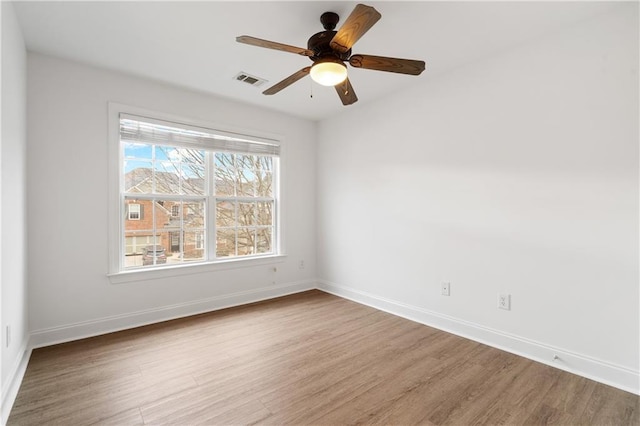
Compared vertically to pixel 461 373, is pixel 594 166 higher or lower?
higher

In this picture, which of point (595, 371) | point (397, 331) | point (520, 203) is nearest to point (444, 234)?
point (520, 203)

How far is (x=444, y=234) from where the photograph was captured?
310 cm

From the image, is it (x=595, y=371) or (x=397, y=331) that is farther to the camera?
(x=397, y=331)

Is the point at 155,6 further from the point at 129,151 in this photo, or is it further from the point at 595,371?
the point at 595,371

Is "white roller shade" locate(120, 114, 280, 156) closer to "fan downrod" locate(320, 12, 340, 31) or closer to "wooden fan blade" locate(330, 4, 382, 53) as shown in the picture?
"fan downrod" locate(320, 12, 340, 31)

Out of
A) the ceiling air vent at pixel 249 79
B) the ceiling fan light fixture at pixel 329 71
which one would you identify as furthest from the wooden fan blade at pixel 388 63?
the ceiling air vent at pixel 249 79

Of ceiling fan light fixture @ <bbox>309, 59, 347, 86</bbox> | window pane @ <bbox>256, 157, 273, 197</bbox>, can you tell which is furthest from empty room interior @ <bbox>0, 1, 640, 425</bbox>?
window pane @ <bbox>256, 157, 273, 197</bbox>

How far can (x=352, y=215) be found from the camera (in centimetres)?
410

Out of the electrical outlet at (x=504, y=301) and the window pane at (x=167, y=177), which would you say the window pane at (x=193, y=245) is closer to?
the window pane at (x=167, y=177)

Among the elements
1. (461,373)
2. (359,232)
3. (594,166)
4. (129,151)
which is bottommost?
(461,373)

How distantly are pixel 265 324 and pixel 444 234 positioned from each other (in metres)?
2.03

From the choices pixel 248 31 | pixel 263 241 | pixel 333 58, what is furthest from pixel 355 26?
pixel 263 241

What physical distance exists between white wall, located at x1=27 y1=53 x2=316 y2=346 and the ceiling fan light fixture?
1989mm

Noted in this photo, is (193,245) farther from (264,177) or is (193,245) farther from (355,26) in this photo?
(355,26)
